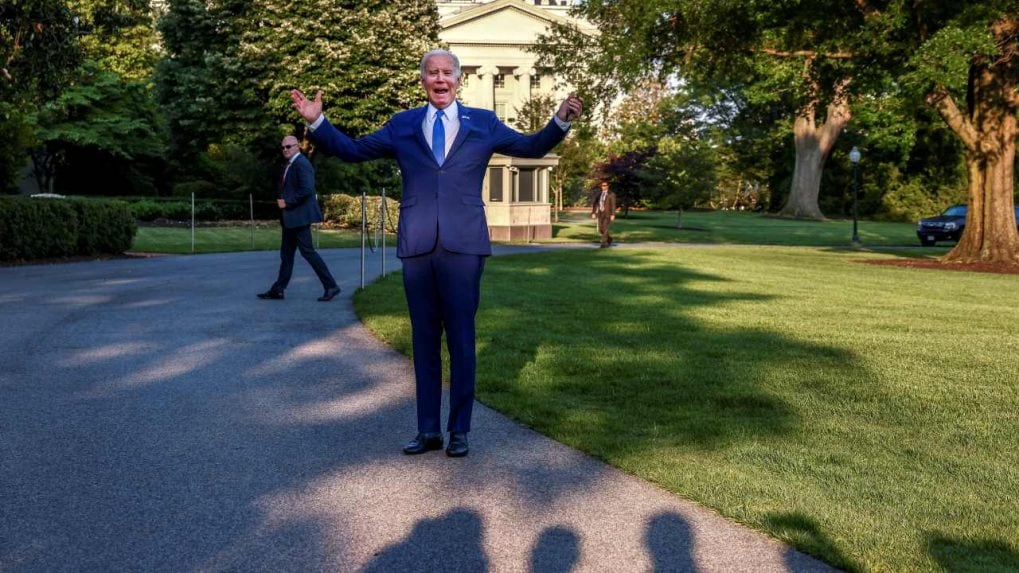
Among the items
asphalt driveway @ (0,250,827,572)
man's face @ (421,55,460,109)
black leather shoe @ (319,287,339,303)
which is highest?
man's face @ (421,55,460,109)

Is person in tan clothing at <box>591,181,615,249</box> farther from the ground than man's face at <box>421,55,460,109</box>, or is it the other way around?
man's face at <box>421,55,460,109</box>

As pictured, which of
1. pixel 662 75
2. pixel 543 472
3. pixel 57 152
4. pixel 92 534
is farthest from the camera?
pixel 57 152

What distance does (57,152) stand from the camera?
46344 mm

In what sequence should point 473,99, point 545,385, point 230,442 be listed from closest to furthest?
1. point 230,442
2. point 545,385
3. point 473,99

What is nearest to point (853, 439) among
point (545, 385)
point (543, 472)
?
point (543, 472)

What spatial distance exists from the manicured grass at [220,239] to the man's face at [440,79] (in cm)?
1997

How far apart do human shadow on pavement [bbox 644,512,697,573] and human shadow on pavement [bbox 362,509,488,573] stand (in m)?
0.66

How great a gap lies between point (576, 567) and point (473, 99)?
87001 mm

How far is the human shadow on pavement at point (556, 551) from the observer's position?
355 centimetres

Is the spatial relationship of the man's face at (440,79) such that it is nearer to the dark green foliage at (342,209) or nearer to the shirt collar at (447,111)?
the shirt collar at (447,111)

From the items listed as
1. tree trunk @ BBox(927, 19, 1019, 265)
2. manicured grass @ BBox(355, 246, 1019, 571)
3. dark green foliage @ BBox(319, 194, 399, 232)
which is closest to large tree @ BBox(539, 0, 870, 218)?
tree trunk @ BBox(927, 19, 1019, 265)

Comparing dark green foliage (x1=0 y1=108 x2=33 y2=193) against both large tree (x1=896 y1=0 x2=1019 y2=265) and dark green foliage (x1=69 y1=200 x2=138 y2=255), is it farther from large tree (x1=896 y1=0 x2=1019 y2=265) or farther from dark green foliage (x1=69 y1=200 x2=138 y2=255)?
large tree (x1=896 y1=0 x2=1019 y2=265)

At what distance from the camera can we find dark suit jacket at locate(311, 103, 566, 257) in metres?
5.08

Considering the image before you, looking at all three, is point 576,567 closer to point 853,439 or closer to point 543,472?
point 543,472
